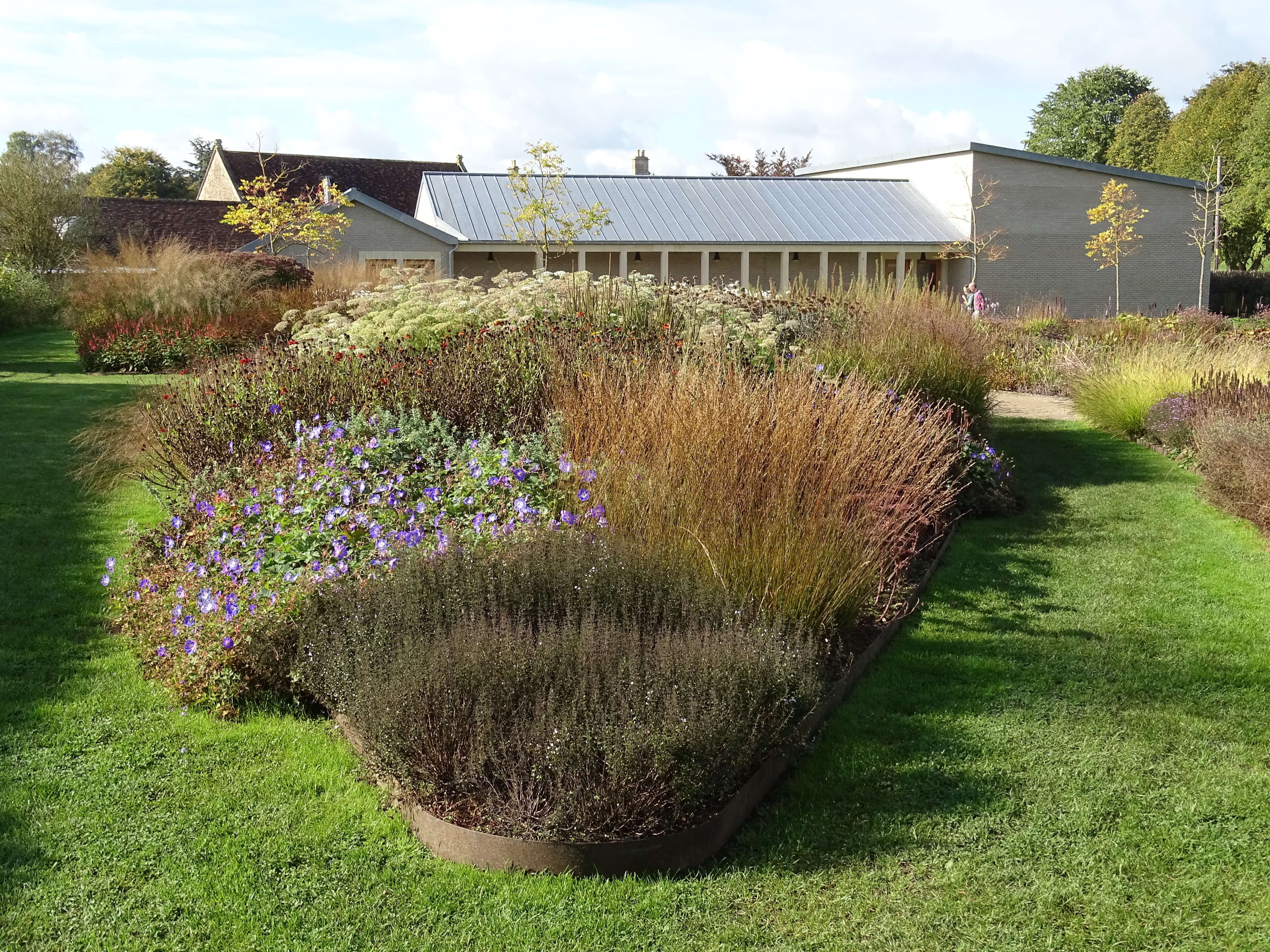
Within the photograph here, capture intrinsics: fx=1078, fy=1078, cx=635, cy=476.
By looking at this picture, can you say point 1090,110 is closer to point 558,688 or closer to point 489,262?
point 489,262

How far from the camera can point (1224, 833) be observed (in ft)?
11.7

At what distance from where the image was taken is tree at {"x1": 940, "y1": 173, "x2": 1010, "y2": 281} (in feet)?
112

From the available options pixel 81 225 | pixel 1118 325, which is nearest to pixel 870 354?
pixel 1118 325

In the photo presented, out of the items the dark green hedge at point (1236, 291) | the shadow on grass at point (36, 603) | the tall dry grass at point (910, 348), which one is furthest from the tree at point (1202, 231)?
the shadow on grass at point (36, 603)

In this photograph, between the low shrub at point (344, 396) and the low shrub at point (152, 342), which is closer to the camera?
the low shrub at point (344, 396)

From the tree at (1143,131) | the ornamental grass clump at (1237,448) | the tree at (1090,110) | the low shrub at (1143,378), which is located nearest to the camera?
the ornamental grass clump at (1237,448)

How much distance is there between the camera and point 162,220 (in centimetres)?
3803

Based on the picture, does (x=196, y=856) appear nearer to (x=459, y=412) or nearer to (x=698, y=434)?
(x=698, y=434)

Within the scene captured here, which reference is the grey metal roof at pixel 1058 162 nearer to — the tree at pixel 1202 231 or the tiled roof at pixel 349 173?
the tree at pixel 1202 231

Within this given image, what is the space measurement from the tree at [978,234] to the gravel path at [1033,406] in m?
19.4

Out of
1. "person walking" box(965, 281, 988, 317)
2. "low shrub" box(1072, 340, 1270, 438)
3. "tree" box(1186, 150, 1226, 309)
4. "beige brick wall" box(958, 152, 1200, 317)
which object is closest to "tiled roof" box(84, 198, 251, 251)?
"person walking" box(965, 281, 988, 317)

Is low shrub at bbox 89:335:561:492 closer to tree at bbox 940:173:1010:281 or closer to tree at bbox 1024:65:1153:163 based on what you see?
tree at bbox 940:173:1010:281

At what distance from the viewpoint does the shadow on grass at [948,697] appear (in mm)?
3598

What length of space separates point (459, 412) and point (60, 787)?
369 centimetres
